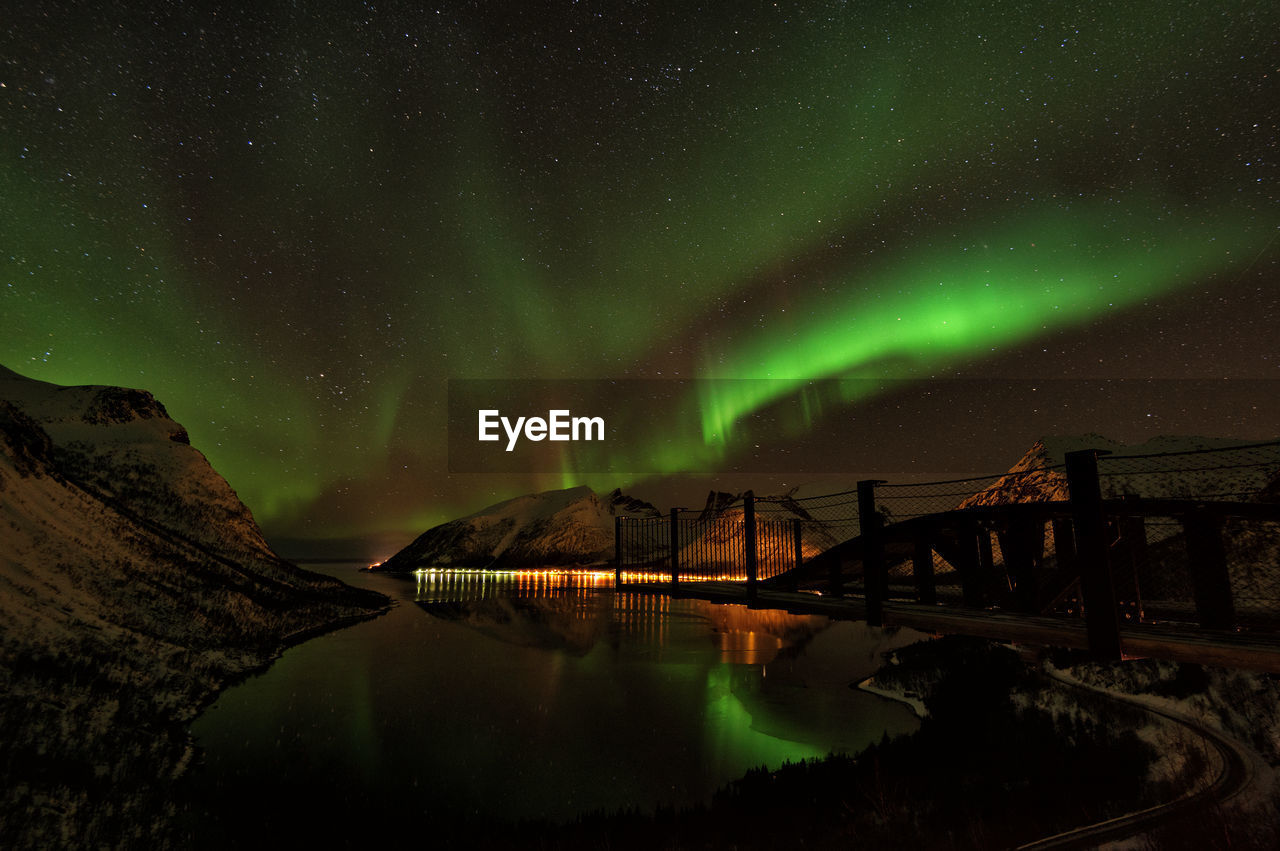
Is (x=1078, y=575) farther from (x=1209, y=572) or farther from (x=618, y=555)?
(x=618, y=555)

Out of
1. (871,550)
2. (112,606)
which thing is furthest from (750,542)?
(112,606)

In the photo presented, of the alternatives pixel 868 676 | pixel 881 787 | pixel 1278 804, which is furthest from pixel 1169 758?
pixel 868 676

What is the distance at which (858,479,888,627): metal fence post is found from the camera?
36.3ft

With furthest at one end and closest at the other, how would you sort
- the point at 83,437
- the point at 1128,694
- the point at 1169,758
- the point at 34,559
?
the point at 83,437 → the point at 34,559 → the point at 1128,694 → the point at 1169,758

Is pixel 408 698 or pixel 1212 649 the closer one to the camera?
pixel 1212 649

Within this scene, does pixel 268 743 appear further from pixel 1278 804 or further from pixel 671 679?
pixel 1278 804

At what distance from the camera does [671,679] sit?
3206 centimetres

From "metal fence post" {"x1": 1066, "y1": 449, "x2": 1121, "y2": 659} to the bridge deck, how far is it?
26 centimetres

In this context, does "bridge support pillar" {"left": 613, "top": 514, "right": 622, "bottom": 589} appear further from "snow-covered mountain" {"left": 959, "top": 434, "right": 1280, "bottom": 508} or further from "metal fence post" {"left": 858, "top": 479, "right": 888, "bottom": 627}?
"snow-covered mountain" {"left": 959, "top": 434, "right": 1280, "bottom": 508}

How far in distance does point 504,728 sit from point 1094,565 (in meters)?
20.6

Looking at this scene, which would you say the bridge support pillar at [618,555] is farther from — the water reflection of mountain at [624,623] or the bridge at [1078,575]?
the water reflection of mountain at [624,623]

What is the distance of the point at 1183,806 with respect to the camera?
810 cm

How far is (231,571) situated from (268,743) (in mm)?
28578

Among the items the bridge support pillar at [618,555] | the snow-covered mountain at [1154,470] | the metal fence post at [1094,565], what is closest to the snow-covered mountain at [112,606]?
the bridge support pillar at [618,555]
